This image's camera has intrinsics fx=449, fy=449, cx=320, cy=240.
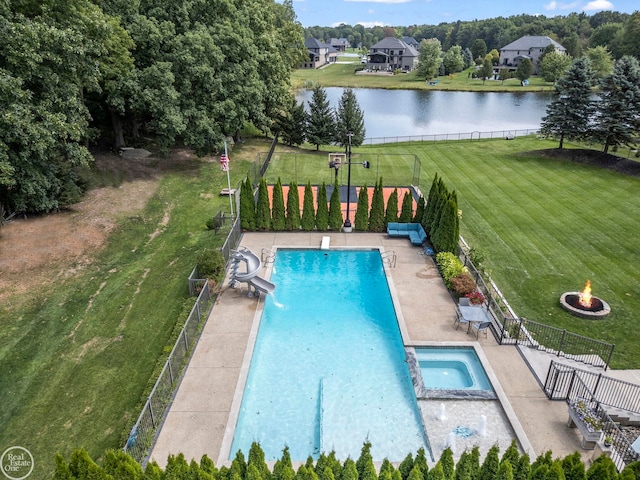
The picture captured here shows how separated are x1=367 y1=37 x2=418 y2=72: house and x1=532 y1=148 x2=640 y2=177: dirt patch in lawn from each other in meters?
80.8

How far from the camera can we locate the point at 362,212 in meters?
20.9

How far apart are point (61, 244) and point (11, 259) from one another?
1.89 m

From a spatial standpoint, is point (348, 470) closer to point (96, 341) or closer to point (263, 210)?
point (96, 341)

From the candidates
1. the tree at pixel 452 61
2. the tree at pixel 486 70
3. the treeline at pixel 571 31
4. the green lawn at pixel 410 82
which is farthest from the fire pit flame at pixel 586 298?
the tree at pixel 452 61

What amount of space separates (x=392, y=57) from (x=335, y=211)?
327 feet

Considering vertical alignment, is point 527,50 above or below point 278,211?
above

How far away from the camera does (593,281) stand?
664 inches

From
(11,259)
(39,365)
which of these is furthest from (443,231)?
(11,259)

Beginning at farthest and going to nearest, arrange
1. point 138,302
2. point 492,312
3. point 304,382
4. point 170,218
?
Result: point 170,218, point 138,302, point 492,312, point 304,382

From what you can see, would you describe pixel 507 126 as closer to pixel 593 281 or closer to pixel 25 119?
pixel 593 281

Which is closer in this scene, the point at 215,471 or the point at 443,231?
the point at 215,471

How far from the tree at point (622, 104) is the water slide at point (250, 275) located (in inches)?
1099

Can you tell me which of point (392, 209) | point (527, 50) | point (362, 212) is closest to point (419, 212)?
point (392, 209)

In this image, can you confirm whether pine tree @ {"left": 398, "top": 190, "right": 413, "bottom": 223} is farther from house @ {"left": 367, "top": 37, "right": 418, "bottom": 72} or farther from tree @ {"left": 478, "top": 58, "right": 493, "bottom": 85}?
house @ {"left": 367, "top": 37, "right": 418, "bottom": 72}
